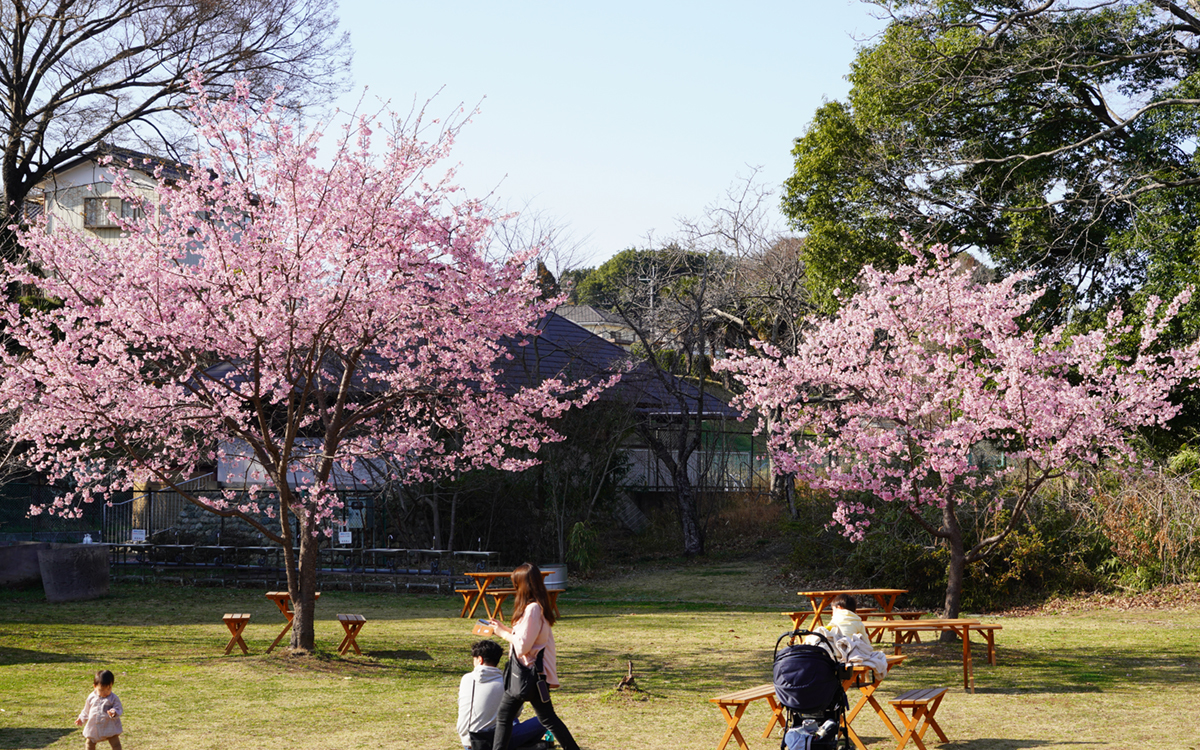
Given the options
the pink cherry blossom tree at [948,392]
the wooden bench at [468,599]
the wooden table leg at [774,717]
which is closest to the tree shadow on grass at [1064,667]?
the pink cherry blossom tree at [948,392]

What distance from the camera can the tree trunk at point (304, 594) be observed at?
36.6 feet

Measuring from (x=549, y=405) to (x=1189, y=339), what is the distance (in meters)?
11.7

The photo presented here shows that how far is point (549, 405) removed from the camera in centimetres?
1227

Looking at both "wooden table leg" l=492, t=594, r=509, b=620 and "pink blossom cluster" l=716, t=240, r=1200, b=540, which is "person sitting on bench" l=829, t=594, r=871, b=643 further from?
"wooden table leg" l=492, t=594, r=509, b=620


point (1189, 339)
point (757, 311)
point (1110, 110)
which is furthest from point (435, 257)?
point (757, 311)

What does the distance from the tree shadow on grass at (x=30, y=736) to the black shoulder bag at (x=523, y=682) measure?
3417mm

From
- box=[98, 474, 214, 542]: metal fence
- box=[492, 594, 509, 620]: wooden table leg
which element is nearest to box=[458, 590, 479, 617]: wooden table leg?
box=[492, 594, 509, 620]: wooden table leg

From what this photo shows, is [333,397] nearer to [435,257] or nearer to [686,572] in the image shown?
[435,257]

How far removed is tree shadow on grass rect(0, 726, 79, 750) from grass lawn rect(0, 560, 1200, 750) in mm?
23

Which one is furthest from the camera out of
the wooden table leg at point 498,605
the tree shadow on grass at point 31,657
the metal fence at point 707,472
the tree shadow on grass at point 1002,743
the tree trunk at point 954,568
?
the metal fence at point 707,472

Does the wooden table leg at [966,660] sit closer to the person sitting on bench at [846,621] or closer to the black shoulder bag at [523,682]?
the person sitting on bench at [846,621]

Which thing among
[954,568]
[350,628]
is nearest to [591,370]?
[954,568]

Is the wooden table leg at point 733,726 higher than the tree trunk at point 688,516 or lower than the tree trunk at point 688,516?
lower

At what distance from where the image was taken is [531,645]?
6504 millimetres
